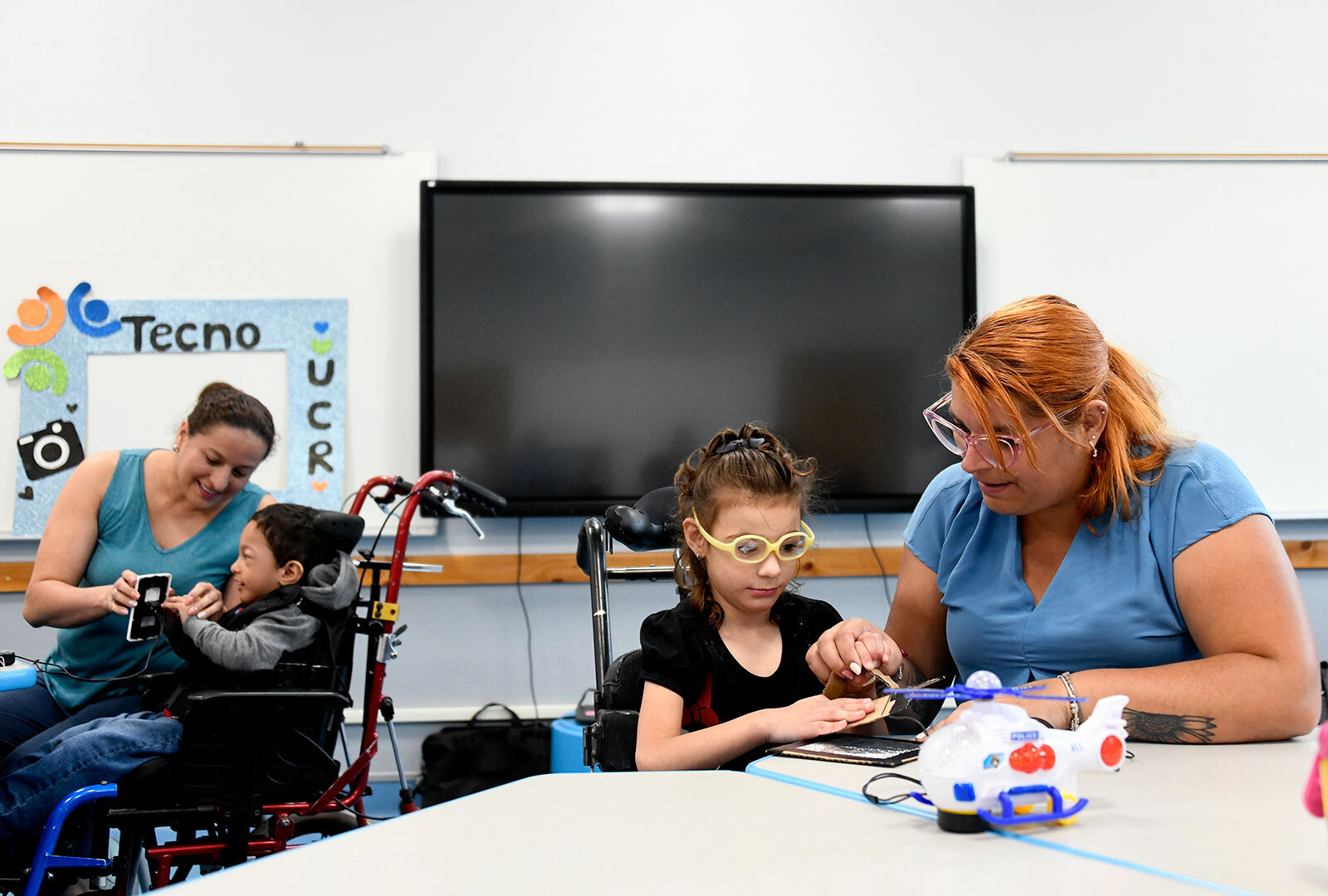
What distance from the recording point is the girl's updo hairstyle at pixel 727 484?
1501 millimetres

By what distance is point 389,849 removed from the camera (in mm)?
694

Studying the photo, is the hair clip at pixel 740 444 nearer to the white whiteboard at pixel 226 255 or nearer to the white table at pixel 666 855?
the white table at pixel 666 855

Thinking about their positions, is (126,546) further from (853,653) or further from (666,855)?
(666,855)

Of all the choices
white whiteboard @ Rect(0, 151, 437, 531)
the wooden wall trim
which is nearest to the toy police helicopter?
the wooden wall trim

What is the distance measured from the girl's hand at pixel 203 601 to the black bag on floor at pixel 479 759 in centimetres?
115

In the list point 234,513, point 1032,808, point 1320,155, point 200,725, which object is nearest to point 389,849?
point 1032,808

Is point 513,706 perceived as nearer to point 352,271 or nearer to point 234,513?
point 234,513

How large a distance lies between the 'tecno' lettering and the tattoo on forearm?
9.26 ft

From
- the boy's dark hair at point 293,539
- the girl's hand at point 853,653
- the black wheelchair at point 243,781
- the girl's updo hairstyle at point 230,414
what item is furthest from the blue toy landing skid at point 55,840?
the girl's hand at point 853,653

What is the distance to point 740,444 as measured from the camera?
5.25ft

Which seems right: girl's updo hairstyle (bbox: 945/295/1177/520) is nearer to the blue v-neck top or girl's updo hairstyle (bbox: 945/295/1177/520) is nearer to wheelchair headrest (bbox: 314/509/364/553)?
the blue v-neck top

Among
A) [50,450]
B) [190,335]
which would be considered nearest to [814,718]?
[190,335]

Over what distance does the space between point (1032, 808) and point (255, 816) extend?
61.8 inches

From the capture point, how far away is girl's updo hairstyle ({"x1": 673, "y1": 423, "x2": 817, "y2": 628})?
59.1 inches
